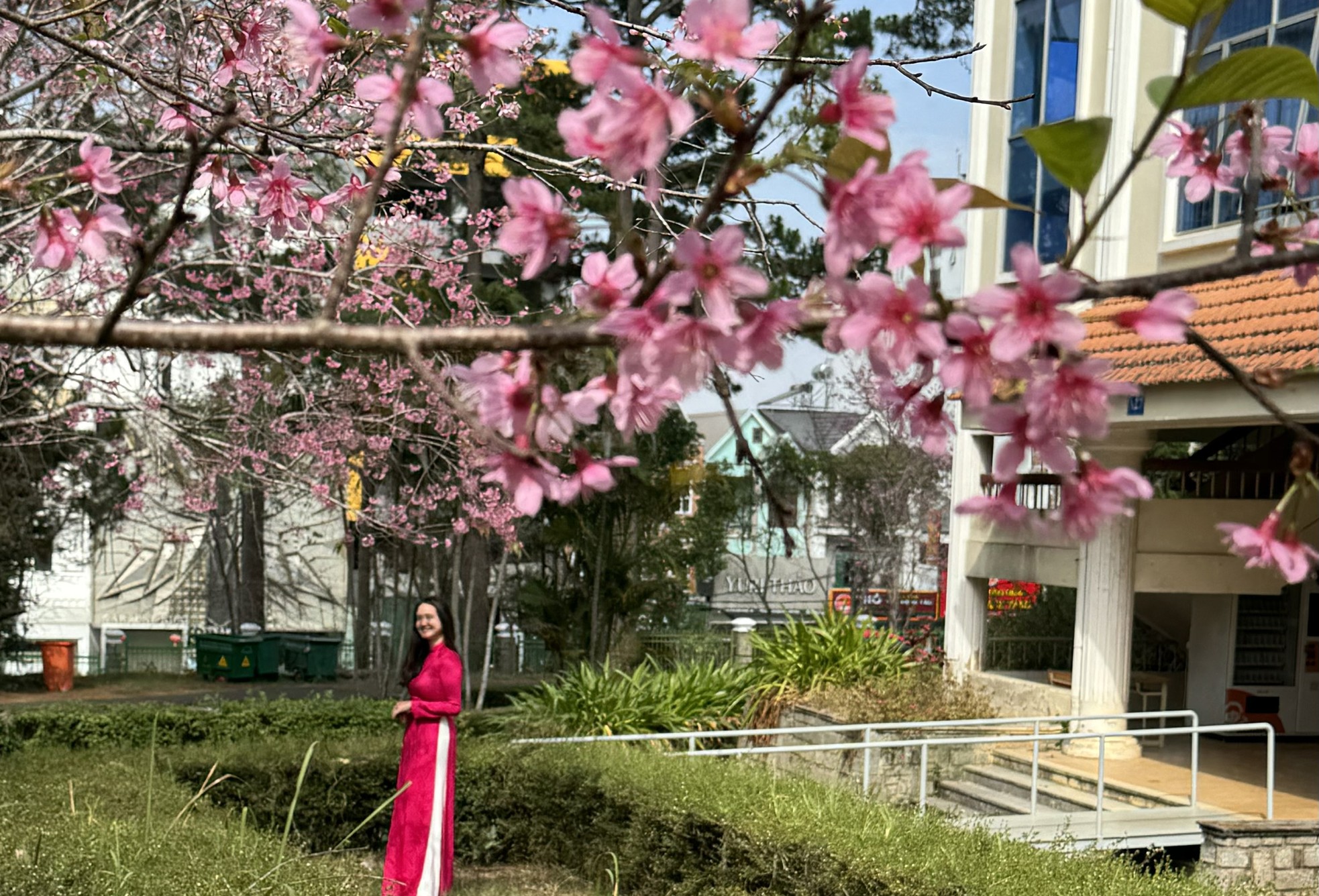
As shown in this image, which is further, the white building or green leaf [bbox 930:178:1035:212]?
the white building

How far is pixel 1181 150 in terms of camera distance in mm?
1956

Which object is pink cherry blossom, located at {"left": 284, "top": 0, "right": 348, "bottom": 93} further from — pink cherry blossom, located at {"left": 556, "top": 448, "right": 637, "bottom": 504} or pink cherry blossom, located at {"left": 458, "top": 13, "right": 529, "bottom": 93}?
pink cherry blossom, located at {"left": 556, "top": 448, "right": 637, "bottom": 504}

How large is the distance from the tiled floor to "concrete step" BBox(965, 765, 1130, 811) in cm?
26

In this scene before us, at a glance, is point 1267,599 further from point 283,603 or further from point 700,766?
point 283,603

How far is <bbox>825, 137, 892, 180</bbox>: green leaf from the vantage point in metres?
1.36

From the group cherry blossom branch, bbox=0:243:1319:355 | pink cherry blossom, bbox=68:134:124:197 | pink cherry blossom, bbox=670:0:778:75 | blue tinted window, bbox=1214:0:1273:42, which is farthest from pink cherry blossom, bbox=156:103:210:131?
blue tinted window, bbox=1214:0:1273:42

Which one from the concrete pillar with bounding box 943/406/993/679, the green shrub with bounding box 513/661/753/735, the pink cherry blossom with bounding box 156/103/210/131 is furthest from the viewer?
the concrete pillar with bounding box 943/406/993/679

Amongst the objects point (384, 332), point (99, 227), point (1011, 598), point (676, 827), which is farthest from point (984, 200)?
point (1011, 598)

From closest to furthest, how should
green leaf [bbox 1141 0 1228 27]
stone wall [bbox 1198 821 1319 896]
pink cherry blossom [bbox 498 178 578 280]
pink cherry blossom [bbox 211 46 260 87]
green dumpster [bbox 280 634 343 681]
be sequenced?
green leaf [bbox 1141 0 1228 27] < pink cherry blossom [bbox 498 178 578 280] < pink cherry blossom [bbox 211 46 260 87] < stone wall [bbox 1198 821 1319 896] < green dumpster [bbox 280 634 343 681]

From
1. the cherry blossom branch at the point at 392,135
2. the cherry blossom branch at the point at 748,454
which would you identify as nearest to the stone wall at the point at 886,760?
the cherry blossom branch at the point at 748,454

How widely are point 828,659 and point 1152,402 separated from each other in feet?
14.7

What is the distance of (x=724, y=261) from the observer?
125 centimetres

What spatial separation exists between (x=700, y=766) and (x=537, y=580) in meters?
9.30

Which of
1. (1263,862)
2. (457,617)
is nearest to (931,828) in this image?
(1263,862)
